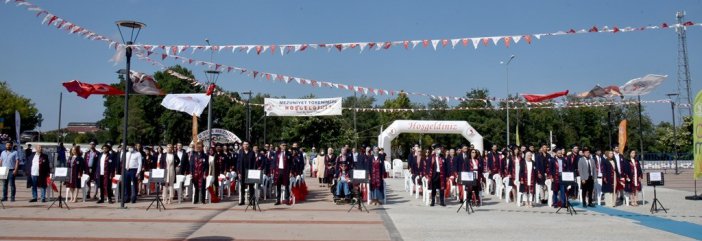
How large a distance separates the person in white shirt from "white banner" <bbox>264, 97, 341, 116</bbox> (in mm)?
12291

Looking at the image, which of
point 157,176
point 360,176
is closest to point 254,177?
point 157,176

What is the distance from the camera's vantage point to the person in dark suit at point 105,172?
15969mm

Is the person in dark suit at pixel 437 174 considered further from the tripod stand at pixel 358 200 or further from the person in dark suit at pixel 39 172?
the person in dark suit at pixel 39 172

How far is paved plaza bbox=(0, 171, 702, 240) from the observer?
10.1 metres

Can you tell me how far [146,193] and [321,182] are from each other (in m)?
8.70

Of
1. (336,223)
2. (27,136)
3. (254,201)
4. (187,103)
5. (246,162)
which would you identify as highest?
(27,136)

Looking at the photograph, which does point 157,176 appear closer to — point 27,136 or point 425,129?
point 425,129

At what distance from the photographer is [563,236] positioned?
403 inches

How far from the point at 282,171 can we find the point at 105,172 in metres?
5.00

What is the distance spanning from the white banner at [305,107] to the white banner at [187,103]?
7738 millimetres

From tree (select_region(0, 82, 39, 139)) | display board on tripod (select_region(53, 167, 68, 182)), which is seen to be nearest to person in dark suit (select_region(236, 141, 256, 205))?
display board on tripod (select_region(53, 167, 68, 182))

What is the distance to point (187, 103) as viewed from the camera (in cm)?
2020

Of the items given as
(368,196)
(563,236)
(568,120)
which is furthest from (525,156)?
Answer: (568,120)

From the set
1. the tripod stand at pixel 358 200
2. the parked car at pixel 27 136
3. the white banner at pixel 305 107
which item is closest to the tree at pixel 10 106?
the parked car at pixel 27 136
